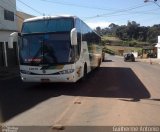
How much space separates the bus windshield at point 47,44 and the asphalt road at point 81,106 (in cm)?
132

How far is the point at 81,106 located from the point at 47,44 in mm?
4956

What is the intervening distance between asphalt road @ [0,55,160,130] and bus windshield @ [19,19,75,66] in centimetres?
132

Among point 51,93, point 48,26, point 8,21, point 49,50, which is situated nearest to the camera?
point 51,93

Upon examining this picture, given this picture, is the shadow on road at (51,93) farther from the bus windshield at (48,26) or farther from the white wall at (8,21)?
the white wall at (8,21)

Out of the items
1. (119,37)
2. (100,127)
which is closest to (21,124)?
(100,127)

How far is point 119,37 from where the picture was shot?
547 ft

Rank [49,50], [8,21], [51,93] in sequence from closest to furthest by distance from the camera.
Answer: [51,93] → [49,50] → [8,21]

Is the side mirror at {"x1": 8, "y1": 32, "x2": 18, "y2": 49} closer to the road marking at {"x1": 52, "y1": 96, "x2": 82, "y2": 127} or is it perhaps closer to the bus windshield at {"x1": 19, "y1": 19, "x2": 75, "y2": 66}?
the bus windshield at {"x1": 19, "y1": 19, "x2": 75, "y2": 66}

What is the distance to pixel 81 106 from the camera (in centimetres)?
1171

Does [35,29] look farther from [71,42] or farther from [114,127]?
[114,127]

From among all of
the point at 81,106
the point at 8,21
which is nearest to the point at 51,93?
the point at 81,106

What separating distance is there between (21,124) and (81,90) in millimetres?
6947

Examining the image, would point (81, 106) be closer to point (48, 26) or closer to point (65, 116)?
point (65, 116)

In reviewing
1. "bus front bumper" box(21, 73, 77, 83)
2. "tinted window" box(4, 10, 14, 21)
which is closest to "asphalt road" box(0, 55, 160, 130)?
"bus front bumper" box(21, 73, 77, 83)
